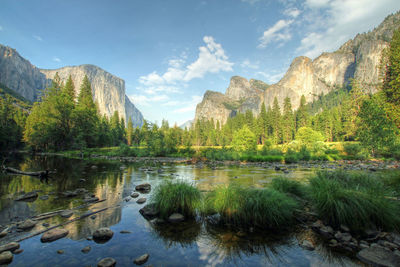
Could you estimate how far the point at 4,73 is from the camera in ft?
563

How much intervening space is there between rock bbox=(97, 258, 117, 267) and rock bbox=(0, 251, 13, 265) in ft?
6.41

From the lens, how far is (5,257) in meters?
3.90

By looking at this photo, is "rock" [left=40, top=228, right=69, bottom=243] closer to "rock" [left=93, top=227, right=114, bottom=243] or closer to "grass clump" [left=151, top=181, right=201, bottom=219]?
"rock" [left=93, top=227, right=114, bottom=243]

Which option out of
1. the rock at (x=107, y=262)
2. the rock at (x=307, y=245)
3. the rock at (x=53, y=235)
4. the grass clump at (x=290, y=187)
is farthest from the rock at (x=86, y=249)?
the grass clump at (x=290, y=187)

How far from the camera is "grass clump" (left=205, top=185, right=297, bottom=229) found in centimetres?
562

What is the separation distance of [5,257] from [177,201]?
4.24m

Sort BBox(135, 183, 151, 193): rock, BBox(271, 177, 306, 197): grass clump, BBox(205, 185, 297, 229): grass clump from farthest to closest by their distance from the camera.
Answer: BBox(135, 183, 151, 193): rock
BBox(271, 177, 306, 197): grass clump
BBox(205, 185, 297, 229): grass clump

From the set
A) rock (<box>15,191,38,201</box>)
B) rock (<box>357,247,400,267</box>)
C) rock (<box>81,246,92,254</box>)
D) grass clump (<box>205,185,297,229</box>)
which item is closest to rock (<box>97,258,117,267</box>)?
rock (<box>81,246,92,254</box>)

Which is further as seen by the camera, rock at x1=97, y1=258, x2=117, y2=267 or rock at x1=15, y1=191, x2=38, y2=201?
rock at x1=15, y1=191, x2=38, y2=201

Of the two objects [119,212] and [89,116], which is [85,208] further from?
[89,116]

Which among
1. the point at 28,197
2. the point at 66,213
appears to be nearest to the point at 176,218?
the point at 66,213

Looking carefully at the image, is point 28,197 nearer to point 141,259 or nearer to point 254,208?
point 141,259

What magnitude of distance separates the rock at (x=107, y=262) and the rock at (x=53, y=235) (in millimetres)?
2093

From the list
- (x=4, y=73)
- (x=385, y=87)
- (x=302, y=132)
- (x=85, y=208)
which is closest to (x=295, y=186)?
(x=85, y=208)
